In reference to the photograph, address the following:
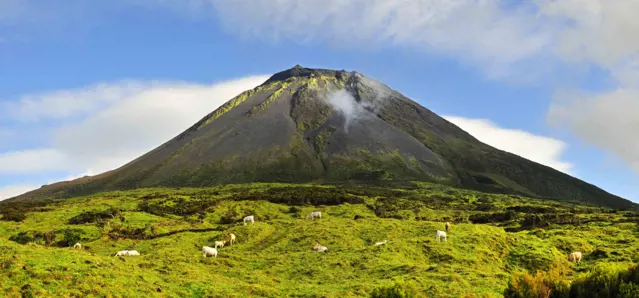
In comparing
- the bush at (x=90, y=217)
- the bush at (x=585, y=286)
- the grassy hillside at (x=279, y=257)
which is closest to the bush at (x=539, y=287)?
the bush at (x=585, y=286)

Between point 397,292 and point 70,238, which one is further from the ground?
point 397,292

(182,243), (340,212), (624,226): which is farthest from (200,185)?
(624,226)

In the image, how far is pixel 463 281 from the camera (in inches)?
1188

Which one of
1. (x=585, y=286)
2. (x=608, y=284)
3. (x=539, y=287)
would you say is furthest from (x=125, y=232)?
(x=608, y=284)

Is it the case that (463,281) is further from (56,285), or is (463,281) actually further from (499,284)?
(56,285)

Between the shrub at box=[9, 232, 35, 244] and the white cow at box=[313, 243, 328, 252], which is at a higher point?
the white cow at box=[313, 243, 328, 252]

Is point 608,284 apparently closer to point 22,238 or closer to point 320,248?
point 320,248

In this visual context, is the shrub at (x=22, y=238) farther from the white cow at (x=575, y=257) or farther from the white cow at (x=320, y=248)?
the white cow at (x=575, y=257)

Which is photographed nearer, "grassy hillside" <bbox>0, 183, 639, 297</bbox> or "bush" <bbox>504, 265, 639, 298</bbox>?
"bush" <bbox>504, 265, 639, 298</bbox>

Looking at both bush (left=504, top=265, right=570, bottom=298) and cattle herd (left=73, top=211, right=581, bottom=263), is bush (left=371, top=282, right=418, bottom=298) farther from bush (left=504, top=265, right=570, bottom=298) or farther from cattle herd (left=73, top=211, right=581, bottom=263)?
cattle herd (left=73, top=211, right=581, bottom=263)

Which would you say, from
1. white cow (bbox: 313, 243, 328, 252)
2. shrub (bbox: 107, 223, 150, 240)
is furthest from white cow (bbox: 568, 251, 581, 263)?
shrub (bbox: 107, 223, 150, 240)

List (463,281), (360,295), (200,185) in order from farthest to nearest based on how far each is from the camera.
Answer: (200,185), (463,281), (360,295)

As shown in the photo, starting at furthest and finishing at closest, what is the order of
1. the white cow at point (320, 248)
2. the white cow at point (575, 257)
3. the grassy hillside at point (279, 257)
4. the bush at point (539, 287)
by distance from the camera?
the white cow at point (320, 248) < the white cow at point (575, 257) < the grassy hillside at point (279, 257) < the bush at point (539, 287)

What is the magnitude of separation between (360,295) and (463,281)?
7239mm
